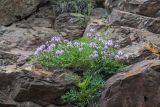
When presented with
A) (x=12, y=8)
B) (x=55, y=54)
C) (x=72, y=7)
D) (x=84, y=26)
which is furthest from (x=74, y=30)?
(x=55, y=54)

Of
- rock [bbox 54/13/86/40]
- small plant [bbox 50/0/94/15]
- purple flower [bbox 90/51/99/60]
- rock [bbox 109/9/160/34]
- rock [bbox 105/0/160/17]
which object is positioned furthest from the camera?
small plant [bbox 50/0/94/15]

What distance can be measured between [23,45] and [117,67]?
2.31m

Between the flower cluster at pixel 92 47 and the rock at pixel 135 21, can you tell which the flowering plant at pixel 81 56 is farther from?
the rock at pixel 135 21

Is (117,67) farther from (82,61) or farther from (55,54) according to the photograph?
(55,54)

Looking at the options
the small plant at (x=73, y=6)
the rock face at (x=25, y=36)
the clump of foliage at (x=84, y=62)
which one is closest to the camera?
the clump of foliage at (x=84, y=62)

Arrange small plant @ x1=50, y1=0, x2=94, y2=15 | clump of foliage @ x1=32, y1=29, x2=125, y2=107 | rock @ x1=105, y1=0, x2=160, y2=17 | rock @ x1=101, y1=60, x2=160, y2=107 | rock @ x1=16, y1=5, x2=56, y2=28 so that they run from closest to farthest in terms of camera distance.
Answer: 1. rock @ x1=101, y1=60, x2=160, y2=107
2. clump of foliage @ x1=32, y1=29, x2=125, y2=107
3. rock @ x1=105, y1=0, x2=160, y2=17
4. rock @ x1=16, y1=5, x2=56, y2=28
5. small plant @ x1=50, y1=0, x2=94, y2=15

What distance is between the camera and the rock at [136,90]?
5.11 m

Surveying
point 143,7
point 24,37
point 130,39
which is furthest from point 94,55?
point 24,37

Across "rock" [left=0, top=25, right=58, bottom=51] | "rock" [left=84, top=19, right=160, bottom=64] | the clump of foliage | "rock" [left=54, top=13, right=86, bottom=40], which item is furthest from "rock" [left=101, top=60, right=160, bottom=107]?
"rock" [left=54, top=13, right=86, bottom=40]

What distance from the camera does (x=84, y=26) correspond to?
8039 millimetres

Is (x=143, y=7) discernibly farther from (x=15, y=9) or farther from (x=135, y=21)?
(x=15, y=9)

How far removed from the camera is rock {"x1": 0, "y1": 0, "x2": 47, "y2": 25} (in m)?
8.45

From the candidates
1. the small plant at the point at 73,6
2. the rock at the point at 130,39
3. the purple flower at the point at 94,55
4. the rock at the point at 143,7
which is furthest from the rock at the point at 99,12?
the purple flower at the point at 94,55

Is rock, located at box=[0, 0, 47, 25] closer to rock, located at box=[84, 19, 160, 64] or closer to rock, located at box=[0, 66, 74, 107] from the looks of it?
rock, located at box=[84, 19, 160, 64]
